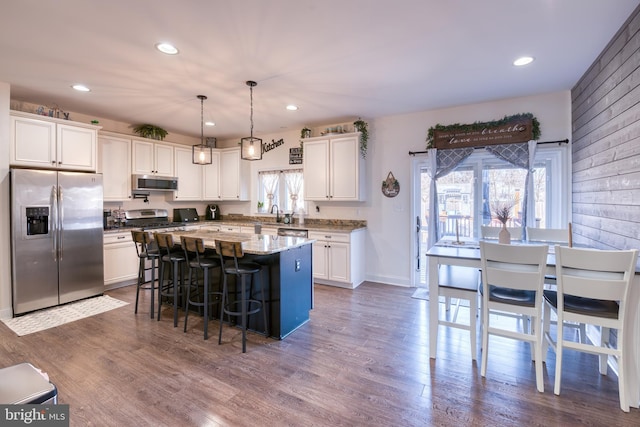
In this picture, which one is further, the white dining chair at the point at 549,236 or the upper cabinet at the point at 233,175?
the upper cabinet at the point at 233,175

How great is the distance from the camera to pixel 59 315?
3627 millimetres

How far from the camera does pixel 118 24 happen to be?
2322 millimetres

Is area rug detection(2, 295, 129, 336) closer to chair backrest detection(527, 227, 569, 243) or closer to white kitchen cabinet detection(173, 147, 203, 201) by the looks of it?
white kitchen cabinet detection(173, 147, 203, 201)

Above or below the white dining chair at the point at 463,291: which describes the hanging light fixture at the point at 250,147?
above

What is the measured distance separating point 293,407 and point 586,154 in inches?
148

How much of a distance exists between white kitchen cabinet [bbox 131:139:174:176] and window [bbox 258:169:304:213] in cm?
170

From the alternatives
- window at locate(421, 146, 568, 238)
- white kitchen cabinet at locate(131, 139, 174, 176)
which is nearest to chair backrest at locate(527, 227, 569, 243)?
window at locate(421, 146, 568, 238)

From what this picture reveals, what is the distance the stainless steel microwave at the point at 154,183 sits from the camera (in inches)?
199

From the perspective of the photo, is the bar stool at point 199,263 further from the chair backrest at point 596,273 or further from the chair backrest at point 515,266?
the chair backrest at point 596,273

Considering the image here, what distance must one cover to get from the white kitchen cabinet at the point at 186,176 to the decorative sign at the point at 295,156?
1872 mm

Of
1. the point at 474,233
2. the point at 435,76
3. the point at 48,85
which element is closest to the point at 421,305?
the point at 474,233

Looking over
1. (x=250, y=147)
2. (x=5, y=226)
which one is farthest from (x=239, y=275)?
(x=5, y=226)

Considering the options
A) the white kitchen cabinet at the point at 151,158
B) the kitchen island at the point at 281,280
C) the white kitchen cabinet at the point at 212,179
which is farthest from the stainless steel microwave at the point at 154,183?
the kitchen island at the point at 281,280

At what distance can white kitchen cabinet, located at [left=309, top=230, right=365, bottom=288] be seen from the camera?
4.64 m
